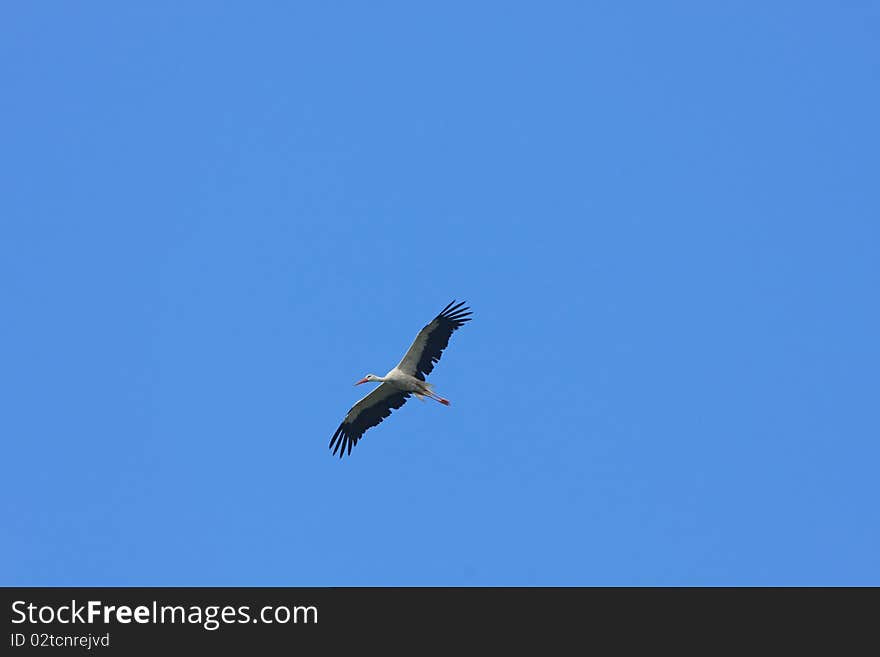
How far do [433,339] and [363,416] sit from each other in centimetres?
267

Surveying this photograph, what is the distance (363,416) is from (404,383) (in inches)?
64.0

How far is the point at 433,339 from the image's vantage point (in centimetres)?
2955

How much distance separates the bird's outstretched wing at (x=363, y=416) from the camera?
30.7 m

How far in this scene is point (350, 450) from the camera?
30.9m

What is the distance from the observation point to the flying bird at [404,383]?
29.5 meters

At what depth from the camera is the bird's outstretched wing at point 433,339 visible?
29.4 metres

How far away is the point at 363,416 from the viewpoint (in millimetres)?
30922

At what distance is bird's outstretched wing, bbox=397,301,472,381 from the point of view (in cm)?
2944

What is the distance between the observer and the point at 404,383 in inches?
1174
